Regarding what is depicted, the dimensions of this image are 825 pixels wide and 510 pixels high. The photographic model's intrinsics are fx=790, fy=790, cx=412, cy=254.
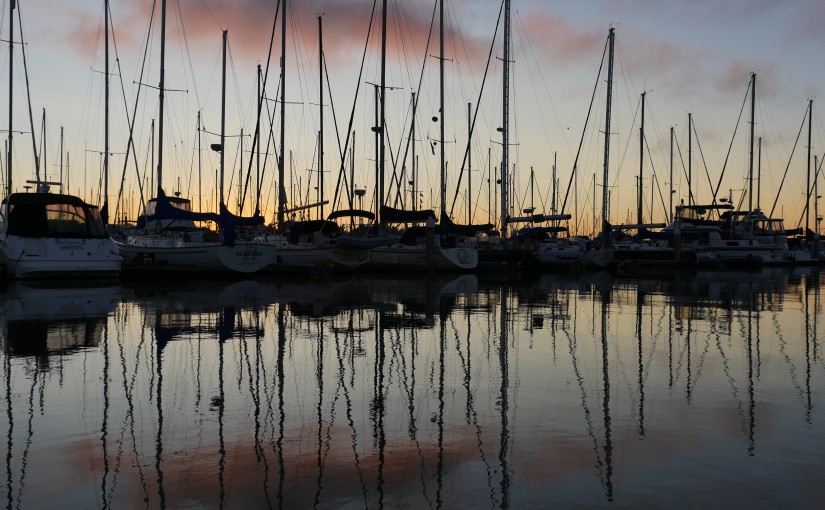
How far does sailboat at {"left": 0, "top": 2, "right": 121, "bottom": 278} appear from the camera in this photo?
31234mm

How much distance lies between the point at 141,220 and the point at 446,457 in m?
40.8

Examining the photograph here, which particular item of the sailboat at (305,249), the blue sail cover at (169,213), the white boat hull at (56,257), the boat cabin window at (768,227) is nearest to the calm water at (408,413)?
the white boat hull at (56,257)

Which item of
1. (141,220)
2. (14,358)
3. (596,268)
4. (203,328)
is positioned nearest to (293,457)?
(14,358)

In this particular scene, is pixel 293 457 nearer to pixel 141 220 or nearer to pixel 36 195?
pixel 36 195

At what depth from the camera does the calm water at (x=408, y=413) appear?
19.5ft

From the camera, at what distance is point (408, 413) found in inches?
335

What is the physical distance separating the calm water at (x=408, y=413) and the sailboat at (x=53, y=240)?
15.2m

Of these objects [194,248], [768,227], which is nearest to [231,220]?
[194,248]

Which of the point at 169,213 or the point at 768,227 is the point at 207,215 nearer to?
the point at 169,213

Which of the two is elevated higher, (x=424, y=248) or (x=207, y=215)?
(x=207, y=215)

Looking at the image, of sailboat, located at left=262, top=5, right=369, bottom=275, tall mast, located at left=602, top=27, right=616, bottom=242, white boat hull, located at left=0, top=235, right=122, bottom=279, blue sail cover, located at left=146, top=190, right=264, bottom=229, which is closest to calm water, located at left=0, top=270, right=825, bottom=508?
white boat hull, located at left=0, top=235, right=122, bottom=279

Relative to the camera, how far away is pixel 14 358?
11.8m

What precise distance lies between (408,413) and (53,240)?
A: 27.7 meters

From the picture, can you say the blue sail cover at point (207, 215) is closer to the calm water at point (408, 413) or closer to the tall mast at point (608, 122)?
the calm water at point (408, 413)
